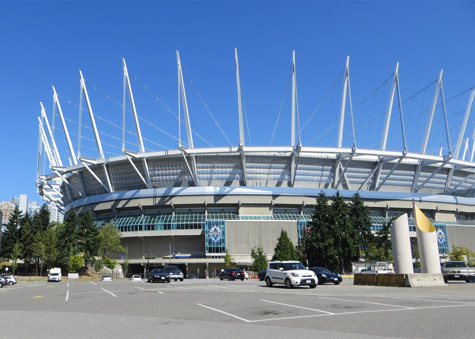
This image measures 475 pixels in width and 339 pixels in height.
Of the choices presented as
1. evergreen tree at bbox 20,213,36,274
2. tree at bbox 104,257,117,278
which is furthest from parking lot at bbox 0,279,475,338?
tree at bbox 104,257,117,278

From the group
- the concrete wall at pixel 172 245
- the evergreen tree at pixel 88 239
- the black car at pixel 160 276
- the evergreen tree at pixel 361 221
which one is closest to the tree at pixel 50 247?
the evergreen tree at pixel 88 239

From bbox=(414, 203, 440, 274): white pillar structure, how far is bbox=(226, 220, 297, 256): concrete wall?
57.7 m

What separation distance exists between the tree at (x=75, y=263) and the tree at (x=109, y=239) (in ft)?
20.4

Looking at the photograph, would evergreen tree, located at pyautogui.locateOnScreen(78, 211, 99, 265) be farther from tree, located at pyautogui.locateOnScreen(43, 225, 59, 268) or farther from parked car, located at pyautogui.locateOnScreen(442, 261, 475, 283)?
parked car, located at pyautogui.locateOnScreen(442, 261, 475, 283)

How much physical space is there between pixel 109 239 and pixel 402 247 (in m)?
64.4

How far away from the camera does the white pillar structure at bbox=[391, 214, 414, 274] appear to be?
2822 cm

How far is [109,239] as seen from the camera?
8194cm

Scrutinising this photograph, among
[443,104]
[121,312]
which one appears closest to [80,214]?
[443,104]

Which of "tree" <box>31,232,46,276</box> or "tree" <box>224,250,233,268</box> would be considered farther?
"tree" <box>224,250,233,268</box>

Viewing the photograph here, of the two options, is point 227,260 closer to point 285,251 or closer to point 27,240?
point 285,251

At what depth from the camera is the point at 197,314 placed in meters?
13.5

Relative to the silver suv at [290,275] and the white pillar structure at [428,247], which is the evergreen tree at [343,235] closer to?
the white pillar structure at [428,247]

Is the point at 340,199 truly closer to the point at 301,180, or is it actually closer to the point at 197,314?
the point at 301,180

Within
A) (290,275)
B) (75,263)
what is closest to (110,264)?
(75,263)
